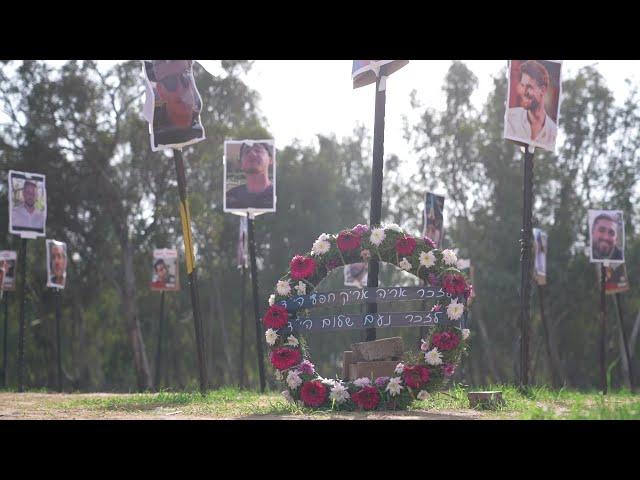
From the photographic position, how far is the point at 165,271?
97.4 ft

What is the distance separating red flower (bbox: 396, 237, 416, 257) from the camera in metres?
11.4

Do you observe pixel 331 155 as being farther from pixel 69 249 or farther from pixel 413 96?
pixel 69 249

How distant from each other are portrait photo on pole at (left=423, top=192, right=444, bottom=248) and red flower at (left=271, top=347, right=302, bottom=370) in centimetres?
1036

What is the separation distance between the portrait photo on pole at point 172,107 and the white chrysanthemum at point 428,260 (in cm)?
482

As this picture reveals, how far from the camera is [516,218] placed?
39688 millimetres

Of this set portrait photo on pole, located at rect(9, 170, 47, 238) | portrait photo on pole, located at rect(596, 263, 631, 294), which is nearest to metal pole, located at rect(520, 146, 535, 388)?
portrait photo on pole, located at rect(9, 170, 47, 238)

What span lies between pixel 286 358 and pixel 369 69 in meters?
4.23

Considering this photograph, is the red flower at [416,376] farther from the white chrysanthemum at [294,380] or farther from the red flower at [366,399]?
the white chrysanthemum at [294,380]

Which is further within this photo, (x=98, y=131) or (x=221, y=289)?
(x=221, y=289)

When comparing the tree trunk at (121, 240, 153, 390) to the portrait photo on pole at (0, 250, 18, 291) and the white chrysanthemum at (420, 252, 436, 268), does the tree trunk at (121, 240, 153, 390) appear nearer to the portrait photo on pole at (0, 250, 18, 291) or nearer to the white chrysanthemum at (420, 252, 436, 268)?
the portrait photo on pole at (0, 250, 18, 291)

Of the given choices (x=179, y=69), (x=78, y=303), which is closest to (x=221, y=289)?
(x=78, y=303)

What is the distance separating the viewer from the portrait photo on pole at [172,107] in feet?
47.4

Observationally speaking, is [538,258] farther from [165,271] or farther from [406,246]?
[406,246]

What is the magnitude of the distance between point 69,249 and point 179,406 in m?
28.9
